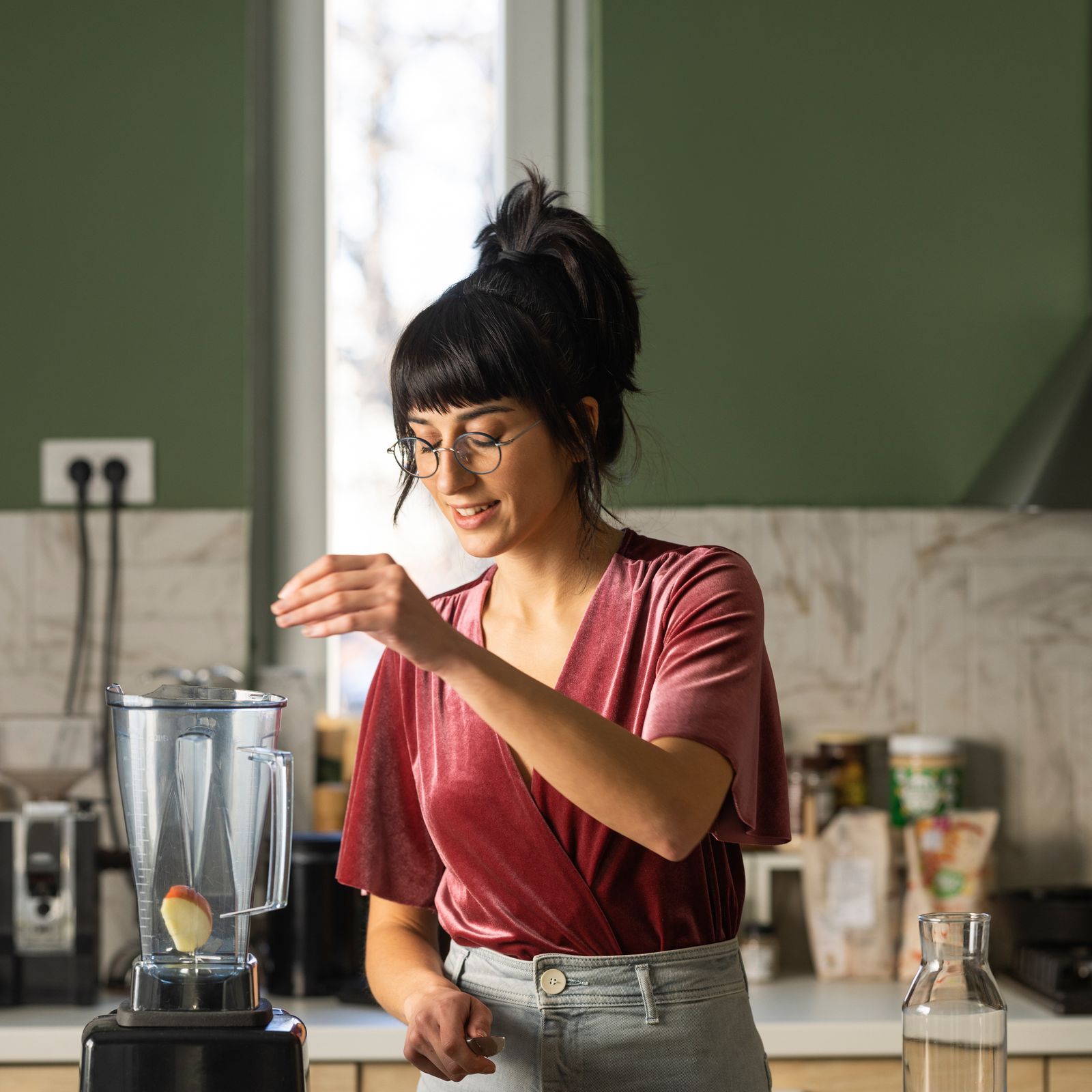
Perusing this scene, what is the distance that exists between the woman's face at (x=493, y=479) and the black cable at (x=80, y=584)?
1450mm

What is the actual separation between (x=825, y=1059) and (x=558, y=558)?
110cm

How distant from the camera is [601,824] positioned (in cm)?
104

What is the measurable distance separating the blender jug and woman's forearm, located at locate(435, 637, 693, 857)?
0.19 metres

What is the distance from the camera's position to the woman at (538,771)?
3.33 ft

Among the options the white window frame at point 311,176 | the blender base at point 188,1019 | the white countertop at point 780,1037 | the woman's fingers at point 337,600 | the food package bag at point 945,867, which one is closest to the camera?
the woman's fingers at point 337,600

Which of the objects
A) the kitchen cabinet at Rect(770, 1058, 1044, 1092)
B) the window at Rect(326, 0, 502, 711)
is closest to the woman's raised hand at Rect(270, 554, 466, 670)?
the kitchen cabinet at Rect(770, 1058, 1044, 1092)

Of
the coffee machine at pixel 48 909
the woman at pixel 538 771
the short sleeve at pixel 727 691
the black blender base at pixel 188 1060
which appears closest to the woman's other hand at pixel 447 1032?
the woman at pixel 538 771

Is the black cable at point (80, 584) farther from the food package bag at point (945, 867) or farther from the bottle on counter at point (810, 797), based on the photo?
the food package bag at point (945, 867)

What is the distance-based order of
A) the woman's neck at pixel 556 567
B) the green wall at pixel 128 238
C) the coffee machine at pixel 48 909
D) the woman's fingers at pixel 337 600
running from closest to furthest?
the woman's fingers at pixel 337 600
the woman's neck at pixel 556 567
the coffee machine at pixel 48 909
the green wall at pixel 128 238

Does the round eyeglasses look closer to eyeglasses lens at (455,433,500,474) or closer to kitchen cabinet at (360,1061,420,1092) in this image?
eyeglasses lens at (455,433,500,474)

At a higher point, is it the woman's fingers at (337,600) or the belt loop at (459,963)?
the woman's fingers at (337,600)

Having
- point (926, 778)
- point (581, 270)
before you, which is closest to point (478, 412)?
point (581, 270)

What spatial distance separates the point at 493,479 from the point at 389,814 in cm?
33

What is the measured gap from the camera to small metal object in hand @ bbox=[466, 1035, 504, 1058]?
995 millimetres
